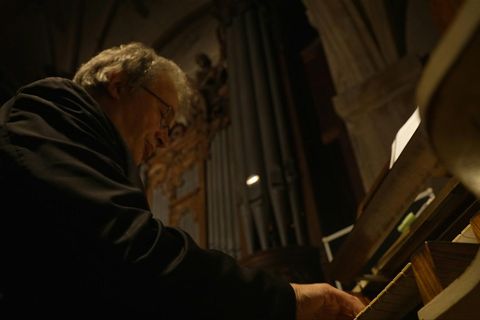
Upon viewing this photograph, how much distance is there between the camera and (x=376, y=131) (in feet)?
10.9

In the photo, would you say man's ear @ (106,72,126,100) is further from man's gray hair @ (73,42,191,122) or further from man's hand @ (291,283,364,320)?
man's hand @ (291,283,364,320)

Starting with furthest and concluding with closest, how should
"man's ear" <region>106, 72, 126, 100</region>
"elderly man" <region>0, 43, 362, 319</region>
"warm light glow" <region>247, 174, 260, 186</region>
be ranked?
"warm light glow" <region>247, 174, 260, 186</region> → "man's ear" <region>106, 72, 126, 100</region> → "elderly man" <region>0, 43, 362, 319</region>

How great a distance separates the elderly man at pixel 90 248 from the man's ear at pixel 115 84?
1.35 feet

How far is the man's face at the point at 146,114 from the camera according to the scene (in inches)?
64.2

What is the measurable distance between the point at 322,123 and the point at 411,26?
1.10m

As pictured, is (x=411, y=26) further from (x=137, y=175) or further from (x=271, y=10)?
(x=137, y=175)

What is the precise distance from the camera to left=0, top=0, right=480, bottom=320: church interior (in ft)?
2.46

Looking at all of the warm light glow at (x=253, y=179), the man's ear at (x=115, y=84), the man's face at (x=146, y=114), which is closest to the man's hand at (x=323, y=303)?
the man's face at (x=146, y=114)

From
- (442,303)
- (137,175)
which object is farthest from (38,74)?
(442,303)

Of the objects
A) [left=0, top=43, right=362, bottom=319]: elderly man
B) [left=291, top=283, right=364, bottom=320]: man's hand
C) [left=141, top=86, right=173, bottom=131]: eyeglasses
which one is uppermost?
[left=141, top=86, right=173, bottom=131]: eyeglasses

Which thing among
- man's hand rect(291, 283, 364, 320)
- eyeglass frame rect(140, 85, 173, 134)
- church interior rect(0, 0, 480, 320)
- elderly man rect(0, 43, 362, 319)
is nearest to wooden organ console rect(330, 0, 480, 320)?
church interior rect(0, 0, 480, 320)

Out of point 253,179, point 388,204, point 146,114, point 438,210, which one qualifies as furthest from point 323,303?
point 253,179

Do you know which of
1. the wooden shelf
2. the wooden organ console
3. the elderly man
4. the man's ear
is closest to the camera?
the wooden organ console

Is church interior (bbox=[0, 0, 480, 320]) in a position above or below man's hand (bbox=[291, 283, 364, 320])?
above
